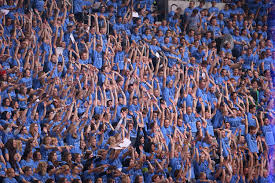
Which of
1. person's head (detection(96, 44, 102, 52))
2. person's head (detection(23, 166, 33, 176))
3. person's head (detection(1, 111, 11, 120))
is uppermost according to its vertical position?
person's head (detection(96, 44, 102, 52))

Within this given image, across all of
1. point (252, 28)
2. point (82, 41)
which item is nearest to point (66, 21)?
point (82, 41)

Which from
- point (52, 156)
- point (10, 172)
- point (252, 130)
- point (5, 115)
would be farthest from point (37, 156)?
point (252, 130)

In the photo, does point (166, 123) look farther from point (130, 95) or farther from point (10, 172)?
point (10, 172)

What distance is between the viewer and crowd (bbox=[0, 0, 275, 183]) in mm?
11227

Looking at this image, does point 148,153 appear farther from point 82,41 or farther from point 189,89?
point 82,41

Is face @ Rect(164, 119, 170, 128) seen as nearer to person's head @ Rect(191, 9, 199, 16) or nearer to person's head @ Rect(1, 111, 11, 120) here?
person's head @ Rect(1, 111, 11, 120)

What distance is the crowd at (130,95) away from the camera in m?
11.2

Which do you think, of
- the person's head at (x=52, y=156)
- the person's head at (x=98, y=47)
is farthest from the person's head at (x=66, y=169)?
the person's head at (x=98, y=47)

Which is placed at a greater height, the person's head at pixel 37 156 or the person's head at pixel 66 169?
the person's head at pixel 37 156

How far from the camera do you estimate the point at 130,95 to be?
41.8ft

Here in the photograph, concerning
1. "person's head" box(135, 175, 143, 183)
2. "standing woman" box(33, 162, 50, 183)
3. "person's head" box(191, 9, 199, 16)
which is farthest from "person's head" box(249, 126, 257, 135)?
"standing woman" box(33, 162, 50, 183)

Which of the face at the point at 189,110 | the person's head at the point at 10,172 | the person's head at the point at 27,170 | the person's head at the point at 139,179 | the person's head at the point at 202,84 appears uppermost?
the person's head at the point at 202,84

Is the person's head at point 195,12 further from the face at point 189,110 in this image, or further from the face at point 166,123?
the face at point 166,123

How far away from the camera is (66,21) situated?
13.8 metres
